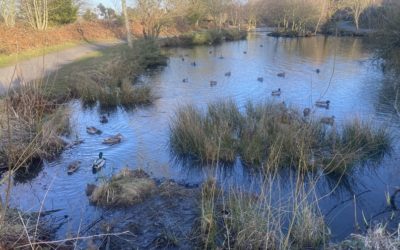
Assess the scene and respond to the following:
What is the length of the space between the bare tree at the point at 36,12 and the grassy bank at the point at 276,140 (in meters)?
23.2

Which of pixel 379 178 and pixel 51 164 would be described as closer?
pixel 379 178

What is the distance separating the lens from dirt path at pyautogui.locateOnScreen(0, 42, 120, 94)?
14.0m

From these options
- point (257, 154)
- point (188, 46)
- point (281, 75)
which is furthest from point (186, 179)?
point (188, 46)

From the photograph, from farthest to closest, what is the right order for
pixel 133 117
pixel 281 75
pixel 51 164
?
pixel 281 75 → pixel 133 117 → pixel 51 164

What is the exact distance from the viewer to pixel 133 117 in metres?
13.1

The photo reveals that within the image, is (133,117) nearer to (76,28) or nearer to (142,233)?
(142,233)

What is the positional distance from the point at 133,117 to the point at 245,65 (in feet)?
36.8

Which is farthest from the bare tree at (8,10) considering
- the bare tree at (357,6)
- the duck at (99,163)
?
the bare tree at (357,6)

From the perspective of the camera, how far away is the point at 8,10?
27859mm

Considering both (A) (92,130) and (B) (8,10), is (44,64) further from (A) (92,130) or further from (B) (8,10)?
(B) (8,10)

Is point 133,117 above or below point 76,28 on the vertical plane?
below

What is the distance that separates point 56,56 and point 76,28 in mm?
11093

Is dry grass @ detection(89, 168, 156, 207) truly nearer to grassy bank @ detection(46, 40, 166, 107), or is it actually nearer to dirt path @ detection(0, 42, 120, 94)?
grassy bank @ detection(46, 40, 166, 107)

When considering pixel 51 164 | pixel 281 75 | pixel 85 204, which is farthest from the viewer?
pixel 281 75
